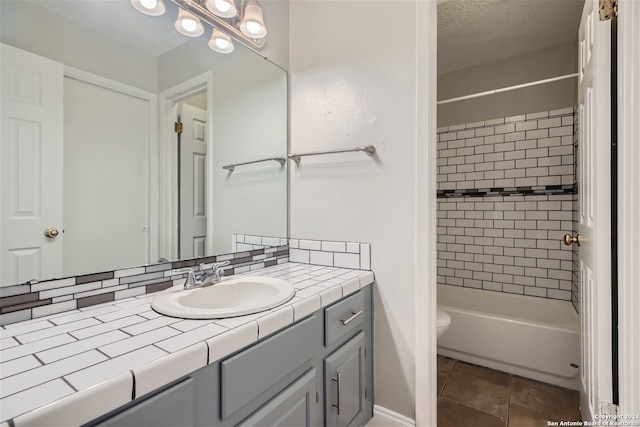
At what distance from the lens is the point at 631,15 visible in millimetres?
940

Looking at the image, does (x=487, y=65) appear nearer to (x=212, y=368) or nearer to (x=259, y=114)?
(x=259, y=114)

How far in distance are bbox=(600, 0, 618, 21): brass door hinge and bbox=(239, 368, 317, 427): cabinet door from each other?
5.20ft

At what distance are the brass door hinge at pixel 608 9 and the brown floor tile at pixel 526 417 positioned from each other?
1852 mm

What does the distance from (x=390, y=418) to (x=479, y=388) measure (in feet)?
2.71

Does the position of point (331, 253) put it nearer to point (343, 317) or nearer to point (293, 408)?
point (343, 317)

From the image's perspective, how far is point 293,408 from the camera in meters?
0.95

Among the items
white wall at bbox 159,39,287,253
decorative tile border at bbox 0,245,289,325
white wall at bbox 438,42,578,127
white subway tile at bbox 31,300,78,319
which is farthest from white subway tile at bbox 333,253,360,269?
white wall at bbox 438,42,578,127

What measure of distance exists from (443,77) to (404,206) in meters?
2.17

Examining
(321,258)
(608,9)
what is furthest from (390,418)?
(608,9)

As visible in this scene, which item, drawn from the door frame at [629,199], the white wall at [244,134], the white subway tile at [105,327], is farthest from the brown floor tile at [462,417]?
the white subway tile at [105,327]

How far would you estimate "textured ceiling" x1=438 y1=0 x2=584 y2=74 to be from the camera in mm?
1992

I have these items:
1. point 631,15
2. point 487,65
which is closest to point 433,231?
point 631,15

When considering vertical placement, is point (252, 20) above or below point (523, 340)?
above

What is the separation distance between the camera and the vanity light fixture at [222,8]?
1.37 meters
